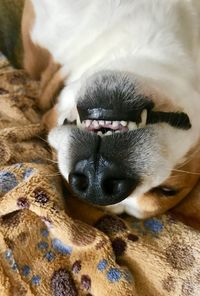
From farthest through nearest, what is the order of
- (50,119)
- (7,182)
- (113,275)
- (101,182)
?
1. (50,119)
2. (7,182)
3. (113,275)
4. (101,182)

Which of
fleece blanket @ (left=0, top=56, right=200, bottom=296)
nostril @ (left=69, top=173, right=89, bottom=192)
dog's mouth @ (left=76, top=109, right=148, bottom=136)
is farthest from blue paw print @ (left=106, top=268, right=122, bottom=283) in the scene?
dog's mouth @ (left=76, top=109, right=148, bottom=136)

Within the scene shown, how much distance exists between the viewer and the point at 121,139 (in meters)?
1.18

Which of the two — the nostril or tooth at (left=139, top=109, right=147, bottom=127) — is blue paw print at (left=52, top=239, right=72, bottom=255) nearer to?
the nostril

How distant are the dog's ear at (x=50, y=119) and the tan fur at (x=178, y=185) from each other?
14.0 inches

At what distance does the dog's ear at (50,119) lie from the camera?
1.57 metres

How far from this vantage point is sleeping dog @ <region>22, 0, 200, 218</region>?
119cm

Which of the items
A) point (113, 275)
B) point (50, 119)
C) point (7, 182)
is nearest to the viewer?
point (113, 275)

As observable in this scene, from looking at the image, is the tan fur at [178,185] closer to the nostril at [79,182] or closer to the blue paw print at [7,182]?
the nostril at [79,182]

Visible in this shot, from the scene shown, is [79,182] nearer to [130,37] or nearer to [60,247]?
[60,247]

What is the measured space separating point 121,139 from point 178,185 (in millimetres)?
277

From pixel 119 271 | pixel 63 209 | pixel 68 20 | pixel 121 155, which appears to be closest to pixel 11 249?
pixel 63 209

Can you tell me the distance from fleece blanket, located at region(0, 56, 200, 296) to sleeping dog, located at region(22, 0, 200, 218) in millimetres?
67

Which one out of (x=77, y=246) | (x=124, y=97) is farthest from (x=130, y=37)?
→ (x=77, y=246)

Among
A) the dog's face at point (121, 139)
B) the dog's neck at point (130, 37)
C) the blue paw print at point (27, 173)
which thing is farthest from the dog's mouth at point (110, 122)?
the blue paw print at point (27, 173)
